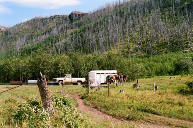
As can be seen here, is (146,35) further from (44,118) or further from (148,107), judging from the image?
(44,118)

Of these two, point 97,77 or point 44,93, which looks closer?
point 44,93

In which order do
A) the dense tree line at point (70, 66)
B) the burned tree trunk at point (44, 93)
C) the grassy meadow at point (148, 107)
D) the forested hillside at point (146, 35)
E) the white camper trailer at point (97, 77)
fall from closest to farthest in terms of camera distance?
the burned tree trunk at point (44, 93)
the grassy meadow at point (148, 107)
the white camper trailer at point (97, 77)
the dense tree line at point (70, 66)
the forested hillside at point (146, 35)

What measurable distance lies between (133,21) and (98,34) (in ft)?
92.6

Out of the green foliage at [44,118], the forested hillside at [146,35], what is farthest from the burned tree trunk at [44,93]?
the forested hillside at [146,35]

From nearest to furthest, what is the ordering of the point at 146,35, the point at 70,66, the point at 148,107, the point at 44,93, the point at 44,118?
the point at 44,118
the point at 44,93
the point at 148,107
the point at 70,66
the point at 146,35

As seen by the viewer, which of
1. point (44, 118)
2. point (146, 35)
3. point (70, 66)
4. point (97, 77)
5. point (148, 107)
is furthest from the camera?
point (146, 35)

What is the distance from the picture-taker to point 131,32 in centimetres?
13500

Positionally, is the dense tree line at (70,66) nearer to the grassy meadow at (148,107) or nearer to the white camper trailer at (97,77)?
the white camper trailer at (97,77)

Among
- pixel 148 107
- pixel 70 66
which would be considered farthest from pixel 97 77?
pixel 70 66

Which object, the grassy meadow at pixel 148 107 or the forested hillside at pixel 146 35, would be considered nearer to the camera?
the grassy meadow at pixel 148 107

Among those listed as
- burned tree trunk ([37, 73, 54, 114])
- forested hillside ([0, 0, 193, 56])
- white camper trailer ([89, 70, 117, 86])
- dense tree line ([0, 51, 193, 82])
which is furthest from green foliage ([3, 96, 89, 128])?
forested hillside ([0, 0, 193, 56])

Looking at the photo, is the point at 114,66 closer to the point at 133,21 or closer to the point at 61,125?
the point at 61,125

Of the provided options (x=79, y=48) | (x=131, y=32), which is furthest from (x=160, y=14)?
(x=79, y=48)

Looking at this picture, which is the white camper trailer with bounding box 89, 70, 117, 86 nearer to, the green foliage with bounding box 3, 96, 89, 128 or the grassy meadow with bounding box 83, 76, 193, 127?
the grassy meadow with bounding box 83, 76, 193, 127
